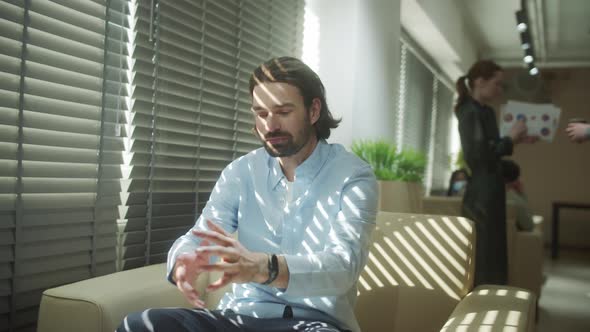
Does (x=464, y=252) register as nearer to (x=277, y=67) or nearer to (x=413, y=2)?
(x=277, y=67)

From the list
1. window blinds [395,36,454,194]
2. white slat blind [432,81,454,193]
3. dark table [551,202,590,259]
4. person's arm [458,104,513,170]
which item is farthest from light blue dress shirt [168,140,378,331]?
dark table [551,202,590,259]

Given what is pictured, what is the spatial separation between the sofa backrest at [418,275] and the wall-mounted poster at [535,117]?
2125 millimetres

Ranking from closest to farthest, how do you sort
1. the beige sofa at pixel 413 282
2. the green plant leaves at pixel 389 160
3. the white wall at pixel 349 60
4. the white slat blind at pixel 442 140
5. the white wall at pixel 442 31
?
the beige sofa at pixel 413 282
the green plant leaves at pixel 389 160
the white wall at pixel 349 60
the white wall at pixel 442 31
the white slat blind at pixel 442 140

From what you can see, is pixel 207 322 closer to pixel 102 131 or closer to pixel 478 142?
pixel 102 131

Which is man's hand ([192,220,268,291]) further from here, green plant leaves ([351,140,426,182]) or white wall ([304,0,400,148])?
white wall ([304,0,400,148])

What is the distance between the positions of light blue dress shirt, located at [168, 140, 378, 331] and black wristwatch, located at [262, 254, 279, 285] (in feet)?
0.32

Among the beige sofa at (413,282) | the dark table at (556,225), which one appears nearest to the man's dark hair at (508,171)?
the beige sofa at (413,282)

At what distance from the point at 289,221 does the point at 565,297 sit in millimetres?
4490

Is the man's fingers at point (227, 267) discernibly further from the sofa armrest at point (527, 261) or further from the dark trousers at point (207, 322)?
the sofa armrest at point (527, 261)

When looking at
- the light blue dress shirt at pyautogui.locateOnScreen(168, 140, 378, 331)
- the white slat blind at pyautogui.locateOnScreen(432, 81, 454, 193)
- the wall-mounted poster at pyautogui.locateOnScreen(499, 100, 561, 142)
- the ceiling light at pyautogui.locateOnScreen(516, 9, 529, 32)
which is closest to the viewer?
the light blue dress shirt at pyautogui.locateOnScreen(168, 140, 378, 331)

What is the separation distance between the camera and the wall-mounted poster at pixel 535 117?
151 inches

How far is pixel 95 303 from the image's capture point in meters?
1.33

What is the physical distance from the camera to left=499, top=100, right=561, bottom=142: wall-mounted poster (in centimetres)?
384

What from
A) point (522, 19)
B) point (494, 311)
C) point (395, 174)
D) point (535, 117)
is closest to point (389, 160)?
point (395, 174)
